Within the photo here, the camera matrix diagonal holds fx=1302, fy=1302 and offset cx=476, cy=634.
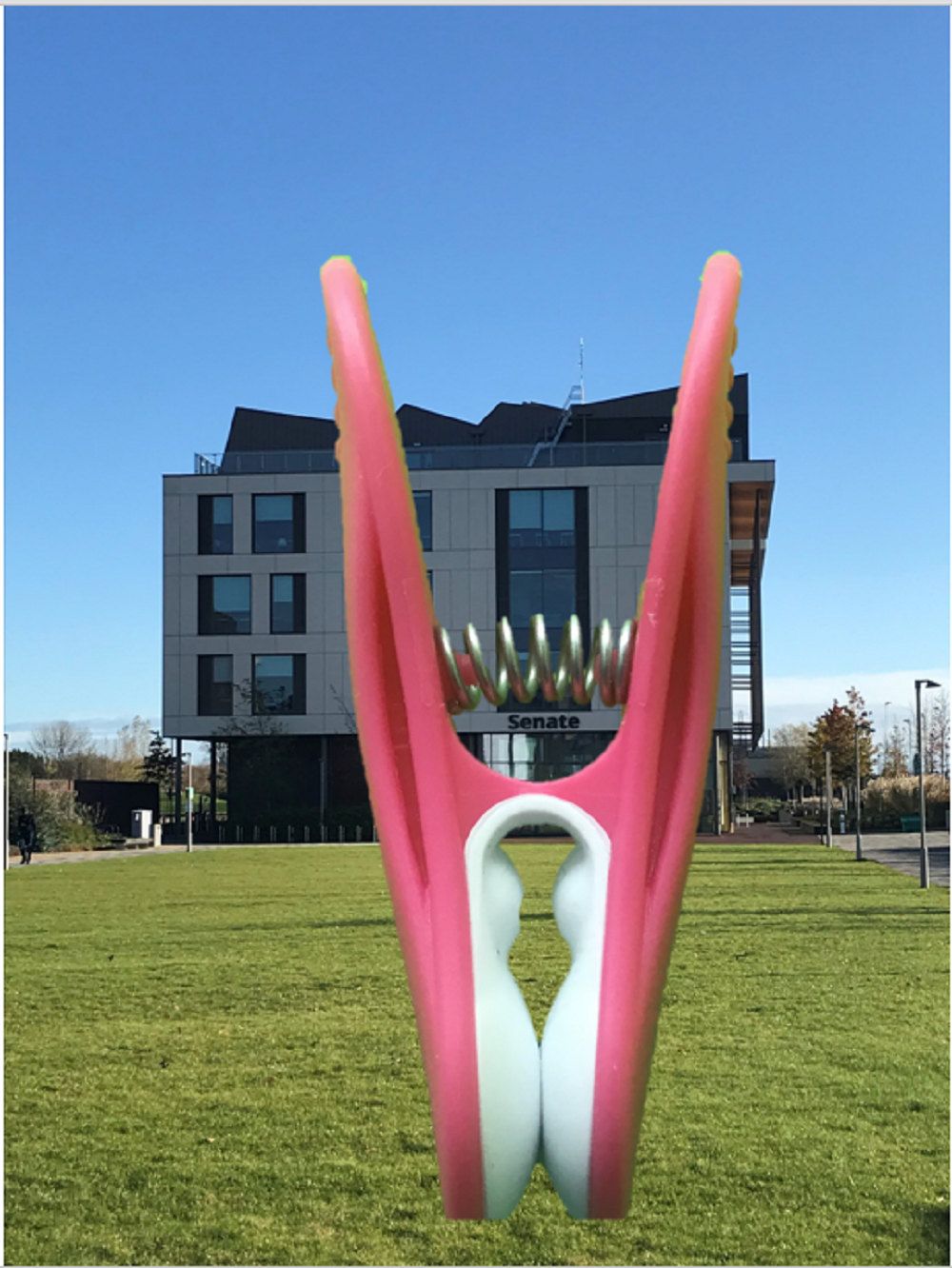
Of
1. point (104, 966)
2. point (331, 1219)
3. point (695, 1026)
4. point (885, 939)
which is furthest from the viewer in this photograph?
point (885, 939)

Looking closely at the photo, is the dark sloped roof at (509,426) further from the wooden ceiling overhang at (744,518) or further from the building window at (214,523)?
the building window at (214,523)

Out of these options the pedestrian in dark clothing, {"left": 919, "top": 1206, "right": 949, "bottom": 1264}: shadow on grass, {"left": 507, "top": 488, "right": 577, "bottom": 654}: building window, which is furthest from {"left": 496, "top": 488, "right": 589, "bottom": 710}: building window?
{"left": 919, "top": 1206, "right": 949, "bottom": 1264}: shadow on grass

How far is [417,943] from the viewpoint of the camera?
6023mm

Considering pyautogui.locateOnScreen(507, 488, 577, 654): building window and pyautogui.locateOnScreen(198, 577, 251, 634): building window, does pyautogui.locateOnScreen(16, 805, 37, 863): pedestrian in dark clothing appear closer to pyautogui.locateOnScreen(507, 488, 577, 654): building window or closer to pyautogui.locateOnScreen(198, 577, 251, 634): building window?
pyautogui.locateOnScreen(198, 577, 251, 634): building window

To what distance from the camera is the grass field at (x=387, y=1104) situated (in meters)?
7.00

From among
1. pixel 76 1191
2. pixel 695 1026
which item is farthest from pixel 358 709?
pixel 695 1026

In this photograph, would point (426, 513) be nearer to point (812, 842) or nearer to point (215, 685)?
point (215, 685)

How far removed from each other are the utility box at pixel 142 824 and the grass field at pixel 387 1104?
3033 centimetres

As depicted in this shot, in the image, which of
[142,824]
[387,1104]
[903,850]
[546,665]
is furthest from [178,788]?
[546,665]

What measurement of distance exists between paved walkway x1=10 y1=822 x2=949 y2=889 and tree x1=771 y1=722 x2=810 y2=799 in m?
28.7

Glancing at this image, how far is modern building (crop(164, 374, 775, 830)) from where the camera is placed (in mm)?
49344

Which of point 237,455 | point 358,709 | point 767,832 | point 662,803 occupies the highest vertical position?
point 237,455

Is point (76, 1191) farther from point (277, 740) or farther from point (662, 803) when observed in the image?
point (277, 740)

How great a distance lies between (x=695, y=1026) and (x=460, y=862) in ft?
22.1
